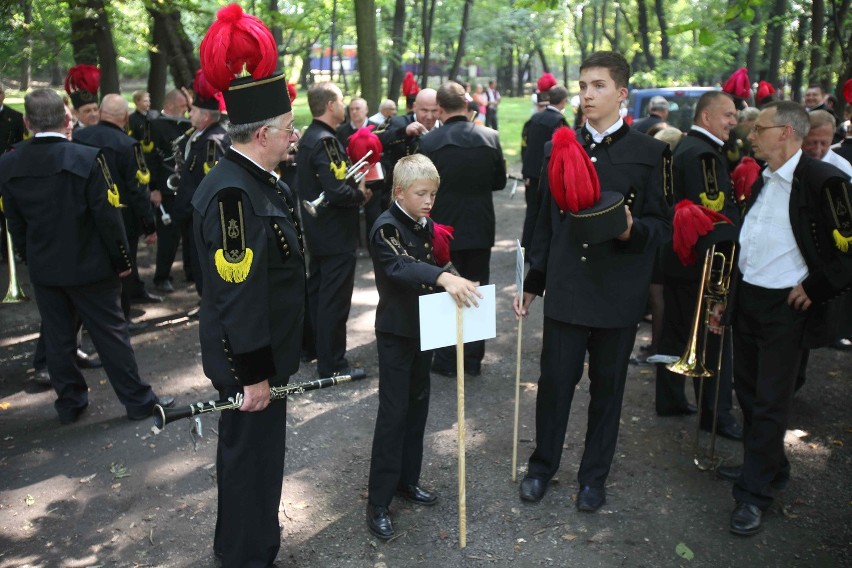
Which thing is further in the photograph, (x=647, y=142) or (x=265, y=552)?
(x=647, y=142)

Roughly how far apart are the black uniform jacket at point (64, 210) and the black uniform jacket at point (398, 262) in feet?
8.34

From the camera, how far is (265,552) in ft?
13.4

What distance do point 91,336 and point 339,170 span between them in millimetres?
2327

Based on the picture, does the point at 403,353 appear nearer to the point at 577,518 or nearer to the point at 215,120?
the point at 577,518

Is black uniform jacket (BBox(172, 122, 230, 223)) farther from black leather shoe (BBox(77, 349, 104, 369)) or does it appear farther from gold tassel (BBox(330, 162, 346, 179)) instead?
black leather shoe (BBox(77, 349, 104, 369))

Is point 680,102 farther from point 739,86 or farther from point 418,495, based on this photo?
point 418,495

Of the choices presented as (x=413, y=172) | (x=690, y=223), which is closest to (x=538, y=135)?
(x=690, y=223)

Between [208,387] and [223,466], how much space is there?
10.1 feet

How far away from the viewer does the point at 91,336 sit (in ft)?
19.8

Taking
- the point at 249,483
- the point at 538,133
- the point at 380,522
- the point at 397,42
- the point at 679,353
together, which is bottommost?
the point at 380,522

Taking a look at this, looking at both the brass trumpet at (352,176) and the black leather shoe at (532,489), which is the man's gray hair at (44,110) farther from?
the black leather shoe at (532,489)

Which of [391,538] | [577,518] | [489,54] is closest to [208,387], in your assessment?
[391,538]

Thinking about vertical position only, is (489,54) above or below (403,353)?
above

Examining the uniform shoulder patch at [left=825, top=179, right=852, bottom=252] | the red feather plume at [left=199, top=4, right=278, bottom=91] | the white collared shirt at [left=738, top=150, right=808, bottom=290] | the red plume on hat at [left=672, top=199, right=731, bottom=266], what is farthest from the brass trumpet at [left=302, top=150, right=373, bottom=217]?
the uniform shoulder patch at [left=825, top=179, right=852, bottom=252]
